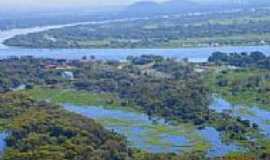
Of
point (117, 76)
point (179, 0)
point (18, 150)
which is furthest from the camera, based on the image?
point (179, 0)

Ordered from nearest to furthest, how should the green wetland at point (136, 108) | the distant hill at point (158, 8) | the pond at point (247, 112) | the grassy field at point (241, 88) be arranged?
the green wetland at point (136, 108) < the pond at point (247, 112) < the grassy field at point (241, 88) < the distant hill at point (158, 8)

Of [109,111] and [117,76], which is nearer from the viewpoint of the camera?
[109,111]

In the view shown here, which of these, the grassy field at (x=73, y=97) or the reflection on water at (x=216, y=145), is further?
the grassy field at (x=73, y=97)

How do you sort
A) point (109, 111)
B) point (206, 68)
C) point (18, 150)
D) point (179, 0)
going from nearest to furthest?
point (18, 150) < point (109, 111) < point (206, 68) < point (179, 0)

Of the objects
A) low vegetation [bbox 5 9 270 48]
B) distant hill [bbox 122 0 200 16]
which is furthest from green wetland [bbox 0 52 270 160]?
distant hill [bbox 122 0 200 16]

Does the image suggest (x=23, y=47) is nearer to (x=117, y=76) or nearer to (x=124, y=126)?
(x=117, y=76)

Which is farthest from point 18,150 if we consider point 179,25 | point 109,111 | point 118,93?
point 179,25

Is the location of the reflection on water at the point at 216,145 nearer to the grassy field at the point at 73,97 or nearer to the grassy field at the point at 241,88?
the grassy field at the point at 241,88

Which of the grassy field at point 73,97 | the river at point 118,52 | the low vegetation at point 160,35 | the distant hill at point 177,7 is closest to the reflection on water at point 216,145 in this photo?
the grassy field at point 73,97

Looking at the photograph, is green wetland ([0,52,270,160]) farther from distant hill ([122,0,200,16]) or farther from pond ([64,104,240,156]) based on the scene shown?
distant hill ([122,0,200,16])
